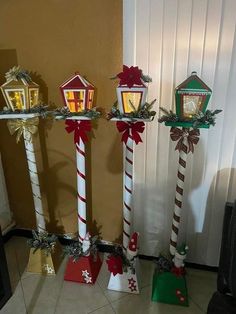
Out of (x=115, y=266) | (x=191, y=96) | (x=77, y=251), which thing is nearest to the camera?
(x=191, y=96)

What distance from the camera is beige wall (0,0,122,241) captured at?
53.7 inches

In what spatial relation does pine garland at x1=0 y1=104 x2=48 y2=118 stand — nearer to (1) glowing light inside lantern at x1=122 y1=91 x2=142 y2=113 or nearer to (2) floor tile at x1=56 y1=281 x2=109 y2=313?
(1) glowing light inside lantern at x1=122 y1=91 x2=142 y2=113

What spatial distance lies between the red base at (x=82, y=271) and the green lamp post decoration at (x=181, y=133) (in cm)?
38

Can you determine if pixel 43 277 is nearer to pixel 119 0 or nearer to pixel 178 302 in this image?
pixel 178 302

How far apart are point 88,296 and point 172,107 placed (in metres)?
1.16

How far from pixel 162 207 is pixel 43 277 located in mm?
863

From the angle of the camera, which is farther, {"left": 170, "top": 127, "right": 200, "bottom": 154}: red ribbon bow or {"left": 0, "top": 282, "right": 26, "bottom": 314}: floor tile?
{"left": 0, "top": 282, "right": 26, "bottom": 314}: floor tile

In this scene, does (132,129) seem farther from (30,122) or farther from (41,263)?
(41,263)

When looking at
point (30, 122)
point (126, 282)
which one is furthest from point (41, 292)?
point (30, 122)

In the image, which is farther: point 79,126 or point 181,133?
point 79,126

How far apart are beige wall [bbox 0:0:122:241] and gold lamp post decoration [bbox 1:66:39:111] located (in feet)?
0.76

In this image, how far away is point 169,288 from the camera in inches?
57.5

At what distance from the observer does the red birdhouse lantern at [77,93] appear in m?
1.22

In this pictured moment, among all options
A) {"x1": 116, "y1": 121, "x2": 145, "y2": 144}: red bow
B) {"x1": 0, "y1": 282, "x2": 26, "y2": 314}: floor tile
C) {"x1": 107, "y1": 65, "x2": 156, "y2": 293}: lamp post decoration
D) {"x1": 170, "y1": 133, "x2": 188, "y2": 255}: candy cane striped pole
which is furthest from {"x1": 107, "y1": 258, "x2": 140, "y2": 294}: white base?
{"x1": 116, "y1": 121, "x2": 145, "y2": 144}: red bow
